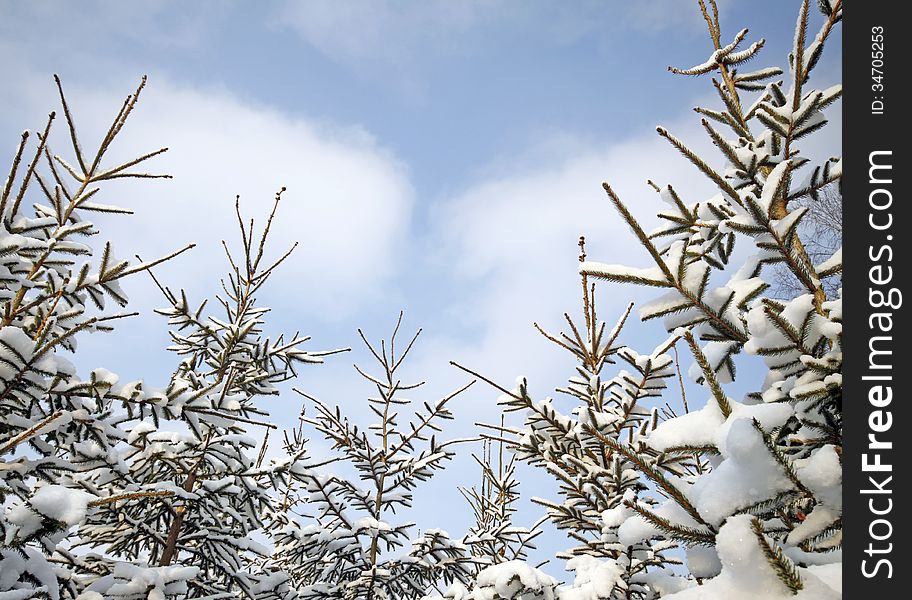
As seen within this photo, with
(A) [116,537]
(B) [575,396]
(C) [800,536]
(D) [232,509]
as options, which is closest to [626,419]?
(B) [575,396]

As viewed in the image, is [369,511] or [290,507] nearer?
[369,511]

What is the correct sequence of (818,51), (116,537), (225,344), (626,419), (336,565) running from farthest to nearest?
(336,565) → (225,344) → (116,537) → (626,419) → (818,51)

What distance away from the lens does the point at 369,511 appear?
22.7ft

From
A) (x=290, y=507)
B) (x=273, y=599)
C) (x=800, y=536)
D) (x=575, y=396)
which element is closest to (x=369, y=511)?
(x=273, y=599)

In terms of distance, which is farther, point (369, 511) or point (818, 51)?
point (369, 511)

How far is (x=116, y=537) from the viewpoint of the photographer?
5.46 metres
